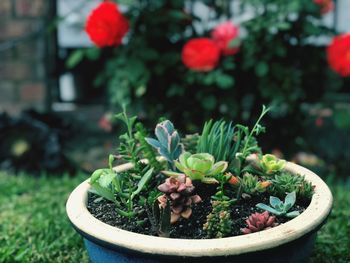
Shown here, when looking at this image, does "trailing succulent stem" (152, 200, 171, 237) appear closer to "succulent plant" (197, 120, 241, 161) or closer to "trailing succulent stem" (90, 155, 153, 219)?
"trailing succulent stem" (90, 155, 153, 219)

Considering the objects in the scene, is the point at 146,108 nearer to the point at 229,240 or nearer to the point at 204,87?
the point at 204,87

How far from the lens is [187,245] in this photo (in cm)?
131

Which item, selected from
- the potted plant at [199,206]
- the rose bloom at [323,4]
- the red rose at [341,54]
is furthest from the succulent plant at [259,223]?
the rose bloom at [323,4]

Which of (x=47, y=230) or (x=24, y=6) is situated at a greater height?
(x=24, y=6)

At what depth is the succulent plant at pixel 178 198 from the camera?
4.86 ft

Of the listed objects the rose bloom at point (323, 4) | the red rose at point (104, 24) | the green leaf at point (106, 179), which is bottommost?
the green leaf at point (106, 179)

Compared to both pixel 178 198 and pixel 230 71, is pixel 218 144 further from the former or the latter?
pixel 230 71

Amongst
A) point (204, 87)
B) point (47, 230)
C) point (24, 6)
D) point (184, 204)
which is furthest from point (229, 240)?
point (24, 6)

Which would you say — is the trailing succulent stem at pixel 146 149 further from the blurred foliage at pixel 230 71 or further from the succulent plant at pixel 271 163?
the blurred foliage at pixel 230 71

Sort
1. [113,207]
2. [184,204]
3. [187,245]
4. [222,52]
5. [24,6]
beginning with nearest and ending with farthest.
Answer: [187,245]
[184,204]
[113,207]
[222,52]
[24,6]

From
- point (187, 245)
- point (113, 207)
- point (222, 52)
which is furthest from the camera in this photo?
point (222, 52)

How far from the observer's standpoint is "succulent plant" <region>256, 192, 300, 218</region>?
5.00 feet

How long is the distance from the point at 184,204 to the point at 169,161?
223 millimetres

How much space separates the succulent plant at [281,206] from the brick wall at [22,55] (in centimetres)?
236
